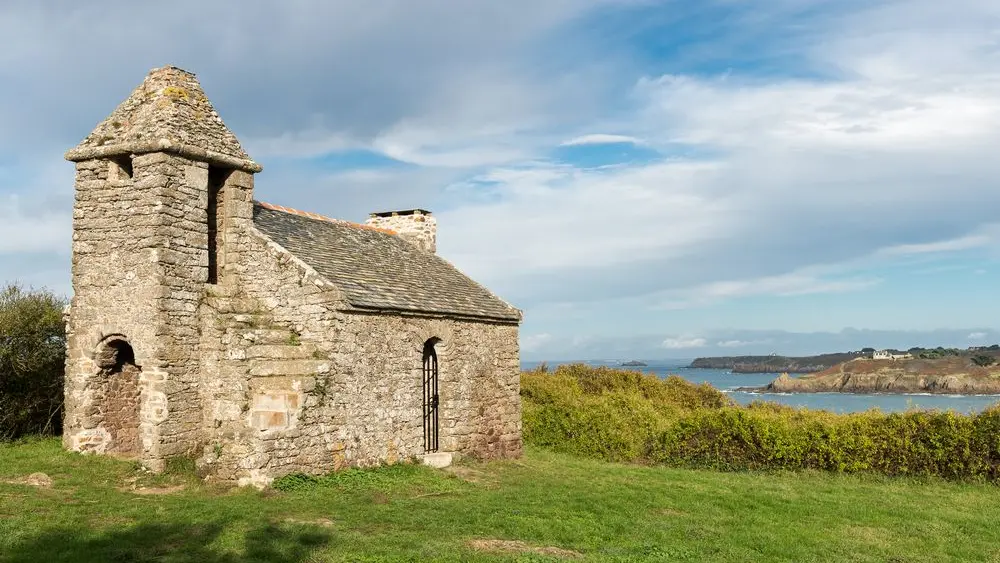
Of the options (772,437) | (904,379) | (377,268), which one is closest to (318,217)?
(377,268)

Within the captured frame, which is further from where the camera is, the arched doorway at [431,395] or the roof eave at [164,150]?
the arched doorway at [431,395]

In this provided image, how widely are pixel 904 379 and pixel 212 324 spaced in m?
84.1

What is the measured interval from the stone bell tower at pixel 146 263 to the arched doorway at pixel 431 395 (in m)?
4.84

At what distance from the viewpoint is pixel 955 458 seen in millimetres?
15922

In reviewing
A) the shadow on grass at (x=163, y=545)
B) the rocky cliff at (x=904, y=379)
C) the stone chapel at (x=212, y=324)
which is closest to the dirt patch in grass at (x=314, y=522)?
the shadow on grass at (x=163, y=545)

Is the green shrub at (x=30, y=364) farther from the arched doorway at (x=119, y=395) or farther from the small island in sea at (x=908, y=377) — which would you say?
the small island in sea at (x=908, y=377)

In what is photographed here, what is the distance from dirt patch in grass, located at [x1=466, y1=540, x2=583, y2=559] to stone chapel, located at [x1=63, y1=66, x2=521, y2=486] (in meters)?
4.64

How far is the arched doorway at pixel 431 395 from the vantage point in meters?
16.6

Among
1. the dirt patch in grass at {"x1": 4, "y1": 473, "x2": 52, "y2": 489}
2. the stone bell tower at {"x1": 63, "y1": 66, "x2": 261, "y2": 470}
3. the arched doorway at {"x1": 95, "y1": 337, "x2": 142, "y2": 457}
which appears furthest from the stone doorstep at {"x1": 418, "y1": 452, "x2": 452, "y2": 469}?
the dirt patch in grass at {"x1": 4, "y1": 473, "x2": 52, "y2": 489}

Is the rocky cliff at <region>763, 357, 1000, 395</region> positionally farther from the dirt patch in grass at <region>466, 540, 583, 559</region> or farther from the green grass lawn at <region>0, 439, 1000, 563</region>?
the dirt patch in grass at <region>466, 540, 583, 559</region>

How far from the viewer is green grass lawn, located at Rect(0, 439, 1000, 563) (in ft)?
29.5

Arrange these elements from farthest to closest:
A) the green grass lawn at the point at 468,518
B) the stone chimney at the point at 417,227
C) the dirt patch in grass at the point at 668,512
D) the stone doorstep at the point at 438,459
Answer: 1. the stone chimney at the point at 417,227
2. the stone doorstep at the point at 438,459
3. the dirt patch in grass at the point at 668,512
4. the green grass lawn at the point at 468,518

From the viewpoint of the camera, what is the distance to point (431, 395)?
16656 millimetres

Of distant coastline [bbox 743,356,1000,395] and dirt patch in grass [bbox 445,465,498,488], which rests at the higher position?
dirt patch in grass [bbox 445,465,498,488]
